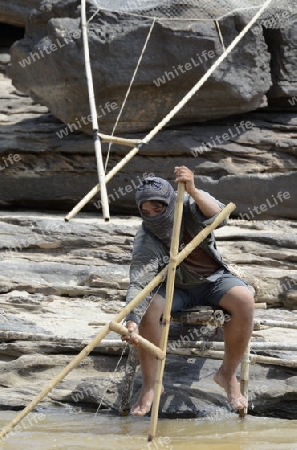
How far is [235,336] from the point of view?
202 inches

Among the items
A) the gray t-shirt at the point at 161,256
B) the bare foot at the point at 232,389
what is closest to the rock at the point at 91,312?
the bare foot at the point at 232,389

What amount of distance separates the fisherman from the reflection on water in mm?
160

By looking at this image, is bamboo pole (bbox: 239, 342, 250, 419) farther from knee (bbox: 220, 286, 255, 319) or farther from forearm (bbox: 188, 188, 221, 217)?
forearm (bbox: 188, 188, 221, 217)

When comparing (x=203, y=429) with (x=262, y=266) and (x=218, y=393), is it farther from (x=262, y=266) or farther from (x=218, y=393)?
(x=262, y=266)

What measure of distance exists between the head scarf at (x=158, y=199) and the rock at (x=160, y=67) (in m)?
3.97

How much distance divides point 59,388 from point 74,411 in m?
0.22

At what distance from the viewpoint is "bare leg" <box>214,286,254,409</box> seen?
5.13 metres

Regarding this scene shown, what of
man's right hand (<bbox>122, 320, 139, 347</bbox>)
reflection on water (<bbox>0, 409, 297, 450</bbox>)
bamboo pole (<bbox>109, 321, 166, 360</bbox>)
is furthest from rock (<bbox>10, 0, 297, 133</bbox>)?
bamboo pole (<bbox>109, 321, 166, 360</bbox>)

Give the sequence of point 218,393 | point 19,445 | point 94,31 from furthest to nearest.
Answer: point 94,31 → point 218,393 → point 19,445

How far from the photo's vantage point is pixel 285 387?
218 inches

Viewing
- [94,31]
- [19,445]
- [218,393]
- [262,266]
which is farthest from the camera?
[94,31]

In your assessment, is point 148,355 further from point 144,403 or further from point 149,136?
point 149,136

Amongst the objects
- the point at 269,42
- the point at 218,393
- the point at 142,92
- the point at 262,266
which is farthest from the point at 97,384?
the point at 269,42

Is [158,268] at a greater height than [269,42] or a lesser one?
lesser
